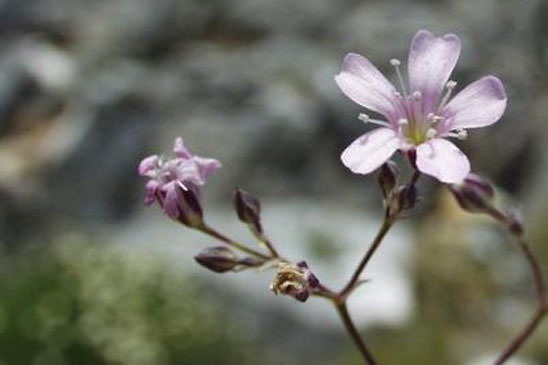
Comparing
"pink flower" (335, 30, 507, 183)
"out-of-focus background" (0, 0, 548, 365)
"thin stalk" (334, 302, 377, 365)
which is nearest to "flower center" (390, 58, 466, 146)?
"pink flower" (335, 30, 507, 183)

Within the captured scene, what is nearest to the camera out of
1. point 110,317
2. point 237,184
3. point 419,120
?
point 419,120

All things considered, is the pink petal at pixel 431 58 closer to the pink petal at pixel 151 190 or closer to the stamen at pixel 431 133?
the stamen at pixel 431 133

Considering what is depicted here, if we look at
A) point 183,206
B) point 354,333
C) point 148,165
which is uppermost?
point 148,165

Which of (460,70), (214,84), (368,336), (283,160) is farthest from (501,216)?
(214,84)

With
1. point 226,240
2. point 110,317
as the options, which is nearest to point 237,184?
point 110,317

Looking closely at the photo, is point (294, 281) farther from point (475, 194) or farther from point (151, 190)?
point (475, 194)

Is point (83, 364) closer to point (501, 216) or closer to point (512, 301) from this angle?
point (512, 301)

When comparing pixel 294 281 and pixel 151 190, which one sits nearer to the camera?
pixel 294 281

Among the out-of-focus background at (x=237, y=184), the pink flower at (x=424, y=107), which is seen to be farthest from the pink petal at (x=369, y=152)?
the out-of-focus background at (x=237, y=184)
